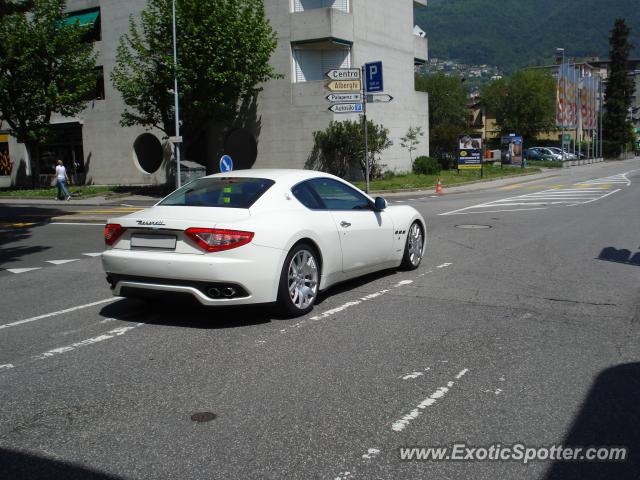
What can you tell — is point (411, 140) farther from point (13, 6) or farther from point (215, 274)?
point (215, 274)

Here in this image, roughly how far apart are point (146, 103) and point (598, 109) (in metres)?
58.6

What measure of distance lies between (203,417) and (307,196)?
11.4ft

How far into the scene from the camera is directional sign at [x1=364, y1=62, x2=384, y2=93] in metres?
22.2

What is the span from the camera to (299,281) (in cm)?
658

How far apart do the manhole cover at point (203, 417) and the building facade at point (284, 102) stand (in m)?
28.1

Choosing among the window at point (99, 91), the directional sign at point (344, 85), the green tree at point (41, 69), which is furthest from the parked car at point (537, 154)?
the directional sign at point (344, 85)

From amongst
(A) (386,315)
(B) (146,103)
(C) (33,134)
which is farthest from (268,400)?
(C) (33,134)

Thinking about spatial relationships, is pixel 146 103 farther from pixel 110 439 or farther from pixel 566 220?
pixel 110 439

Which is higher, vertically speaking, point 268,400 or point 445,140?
point 445,140

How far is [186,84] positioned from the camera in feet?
91.6

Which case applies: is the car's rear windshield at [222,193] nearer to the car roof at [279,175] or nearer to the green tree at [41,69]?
the car roof at [279,175]

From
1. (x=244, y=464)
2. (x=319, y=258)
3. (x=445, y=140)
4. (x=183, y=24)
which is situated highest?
(x=183, y=24)

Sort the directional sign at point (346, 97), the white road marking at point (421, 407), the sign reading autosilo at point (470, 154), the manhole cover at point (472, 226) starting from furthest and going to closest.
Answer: the sign reading autosilo at point (470, 154), the directional sign at point (346, 97), the manhole cover at point (472, 226), the white road marking at point (421, 407)

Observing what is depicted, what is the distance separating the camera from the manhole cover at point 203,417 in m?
4.03
